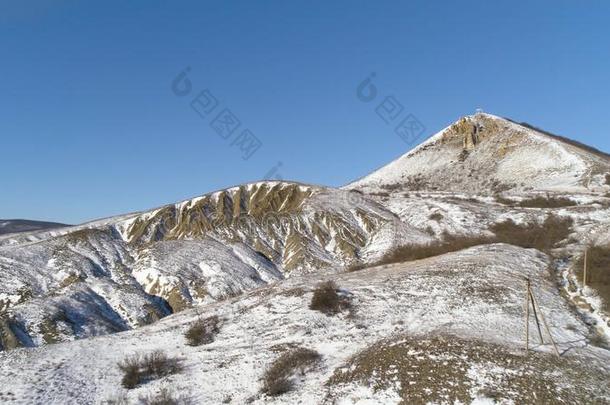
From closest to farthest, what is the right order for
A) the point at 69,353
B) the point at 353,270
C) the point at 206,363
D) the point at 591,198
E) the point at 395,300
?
the point at 206,363 < the point at 69,353 < the point at 395,300 < the point at 353,270 < the point at 591,198

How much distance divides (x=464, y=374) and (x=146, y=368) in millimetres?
13881

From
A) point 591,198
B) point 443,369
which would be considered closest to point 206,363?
point 443,369

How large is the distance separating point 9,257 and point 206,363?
46.5m

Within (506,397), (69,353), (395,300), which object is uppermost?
(395,300)

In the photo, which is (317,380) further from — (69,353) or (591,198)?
(591,198)

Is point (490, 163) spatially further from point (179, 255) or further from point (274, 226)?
point (179, 255)

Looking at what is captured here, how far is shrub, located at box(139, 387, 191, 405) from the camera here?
18312 millimetres

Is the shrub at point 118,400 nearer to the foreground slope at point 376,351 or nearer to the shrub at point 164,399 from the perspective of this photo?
the foreground slope at point 376,351

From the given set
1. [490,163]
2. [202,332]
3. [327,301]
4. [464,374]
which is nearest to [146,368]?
[202,332]

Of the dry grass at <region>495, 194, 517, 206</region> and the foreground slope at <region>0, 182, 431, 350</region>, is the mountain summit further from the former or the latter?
the foreground slope at <region>0, 182, 431, 350</region>

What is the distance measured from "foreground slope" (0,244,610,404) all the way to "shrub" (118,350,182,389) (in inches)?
17.2

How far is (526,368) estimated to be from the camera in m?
18.0

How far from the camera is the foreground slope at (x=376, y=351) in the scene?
1750 centimetres

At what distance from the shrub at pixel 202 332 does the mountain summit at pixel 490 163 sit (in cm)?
7467
